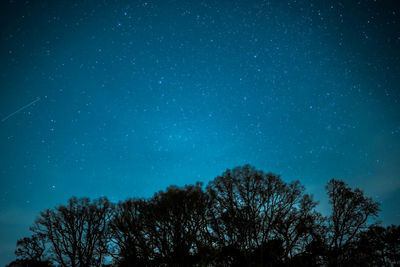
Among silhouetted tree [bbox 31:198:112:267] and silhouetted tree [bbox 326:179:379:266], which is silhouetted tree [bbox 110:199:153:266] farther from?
silhouetted tree [bbox 326:179:379:266]

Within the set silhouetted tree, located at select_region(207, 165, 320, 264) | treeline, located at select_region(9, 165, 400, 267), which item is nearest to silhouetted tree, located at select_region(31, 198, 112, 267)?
treeline, located at select_region(9, 165, 400, 267)

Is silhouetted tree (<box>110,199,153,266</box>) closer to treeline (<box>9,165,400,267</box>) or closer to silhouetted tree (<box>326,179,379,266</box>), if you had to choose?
treeline (<box>9,165,400,267</box>)

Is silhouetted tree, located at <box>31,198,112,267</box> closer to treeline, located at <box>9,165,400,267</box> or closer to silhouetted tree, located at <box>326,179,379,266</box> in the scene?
treeline, located at <box>9,165,400,267</box>

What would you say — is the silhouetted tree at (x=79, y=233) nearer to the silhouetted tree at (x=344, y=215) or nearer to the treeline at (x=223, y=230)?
the treeline at (x=223, y=230)

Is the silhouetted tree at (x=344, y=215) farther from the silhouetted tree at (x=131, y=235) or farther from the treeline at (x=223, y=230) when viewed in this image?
the silhouetted tree at (x=131, y=235)

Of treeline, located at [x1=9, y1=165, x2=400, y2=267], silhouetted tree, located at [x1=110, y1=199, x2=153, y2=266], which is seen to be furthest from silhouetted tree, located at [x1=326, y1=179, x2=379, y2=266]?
silhouetted tree, located at [x1=110, y1=199, x2=153, y2=266]

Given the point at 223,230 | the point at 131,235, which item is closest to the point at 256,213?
the point at 223,230

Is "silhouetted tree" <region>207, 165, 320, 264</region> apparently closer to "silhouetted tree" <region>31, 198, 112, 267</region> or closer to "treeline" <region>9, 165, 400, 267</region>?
"treeline" <region>9, 165, 400, 267</region>

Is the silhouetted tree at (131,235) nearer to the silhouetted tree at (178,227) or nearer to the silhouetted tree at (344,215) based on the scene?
the silhouetted tree at (178,227)

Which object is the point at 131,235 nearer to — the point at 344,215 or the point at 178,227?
the point at 178,227

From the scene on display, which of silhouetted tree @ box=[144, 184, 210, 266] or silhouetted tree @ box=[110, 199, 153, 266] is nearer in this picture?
silhouetted tree @ box=[144, 184, 210, 266]

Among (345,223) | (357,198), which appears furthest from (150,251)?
(357,198)

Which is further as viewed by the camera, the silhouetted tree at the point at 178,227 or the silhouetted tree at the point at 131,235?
the silhouetted tree at the point at 131,235

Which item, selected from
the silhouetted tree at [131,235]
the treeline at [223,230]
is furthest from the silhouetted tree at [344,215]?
the silhouetted tree at [131,235]
